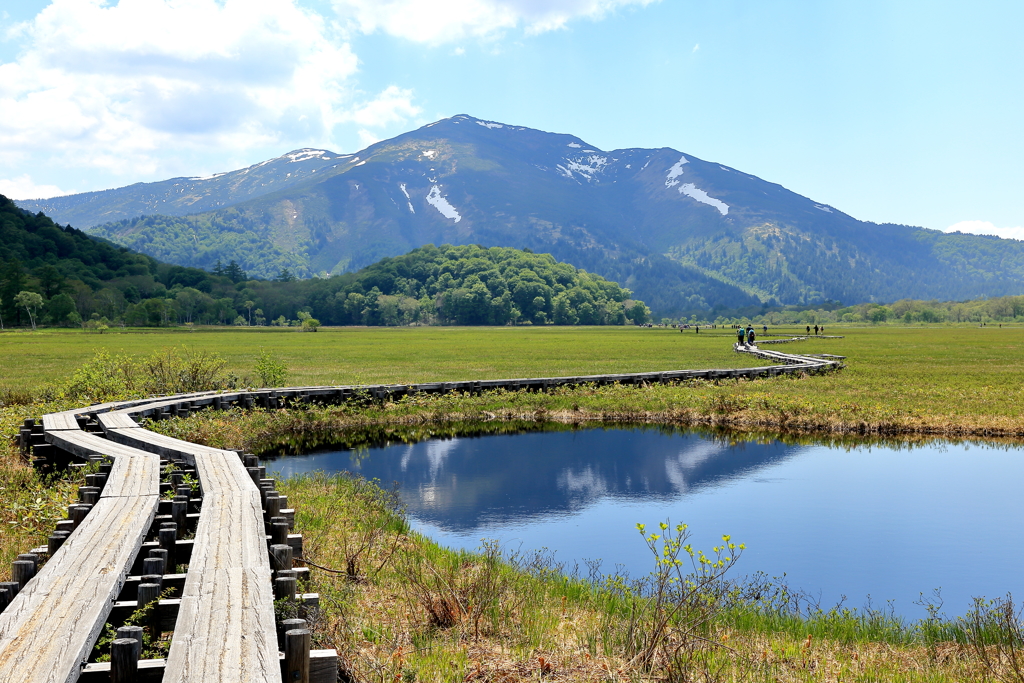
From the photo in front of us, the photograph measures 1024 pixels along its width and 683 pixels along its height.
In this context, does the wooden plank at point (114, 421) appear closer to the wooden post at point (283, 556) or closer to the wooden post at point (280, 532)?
the wooden post at point (280, 532)

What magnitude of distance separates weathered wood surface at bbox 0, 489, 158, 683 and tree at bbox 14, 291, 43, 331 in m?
122

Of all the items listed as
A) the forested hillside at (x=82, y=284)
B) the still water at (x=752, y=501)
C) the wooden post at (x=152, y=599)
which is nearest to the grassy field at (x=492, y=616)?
the wooden post at (x=152, y=599)

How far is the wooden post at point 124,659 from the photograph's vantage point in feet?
14.3

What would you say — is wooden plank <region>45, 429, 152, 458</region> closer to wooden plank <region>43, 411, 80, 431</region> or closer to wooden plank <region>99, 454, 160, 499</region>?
wooden plank <region>43, 411, 80, 431</region>

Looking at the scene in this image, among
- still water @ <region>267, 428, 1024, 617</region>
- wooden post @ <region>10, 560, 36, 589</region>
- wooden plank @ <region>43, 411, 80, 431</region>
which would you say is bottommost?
still water @ <region>267, 428, 1024, 617</region>

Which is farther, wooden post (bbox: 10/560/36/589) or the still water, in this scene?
the still water

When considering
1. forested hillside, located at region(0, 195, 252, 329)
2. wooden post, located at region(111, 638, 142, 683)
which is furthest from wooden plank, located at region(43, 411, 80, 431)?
forested hillside, located at region(0, 195, 252, 329)

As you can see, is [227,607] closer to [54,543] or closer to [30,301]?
[54,543]

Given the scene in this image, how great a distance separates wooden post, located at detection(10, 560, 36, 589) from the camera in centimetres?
562

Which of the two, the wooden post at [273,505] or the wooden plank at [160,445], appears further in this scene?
the wooden plank at [160,445]

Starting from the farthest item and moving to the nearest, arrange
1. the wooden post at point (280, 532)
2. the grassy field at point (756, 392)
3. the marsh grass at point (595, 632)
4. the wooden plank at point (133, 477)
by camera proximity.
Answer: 1. the grassy field at point (756, 392)
2. the wooden plank at point (133, 477)
3. the wooden post at point (280, 532)
4. the marsh grass at point (595, 632)

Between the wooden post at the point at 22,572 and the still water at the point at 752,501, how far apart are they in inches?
340

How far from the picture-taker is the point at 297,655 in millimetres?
4707

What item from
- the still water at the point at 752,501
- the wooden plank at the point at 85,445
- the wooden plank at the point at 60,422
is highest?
the wooden plank at the point at 60,422
